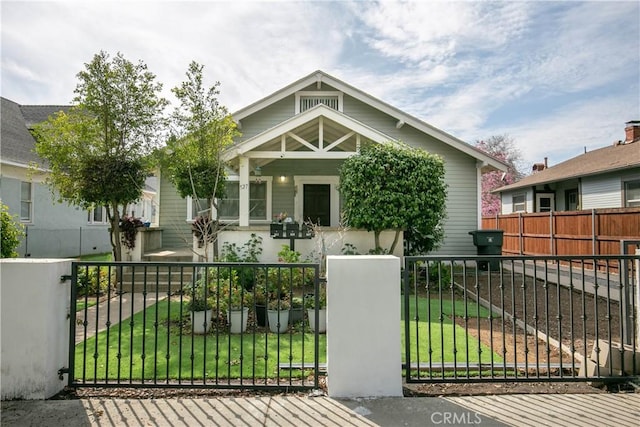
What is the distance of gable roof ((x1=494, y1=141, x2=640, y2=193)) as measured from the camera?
485 inches

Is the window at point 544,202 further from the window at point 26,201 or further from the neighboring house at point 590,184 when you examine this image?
the window at point 26,201

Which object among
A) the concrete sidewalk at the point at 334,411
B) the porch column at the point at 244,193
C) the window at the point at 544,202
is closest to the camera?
the concrete sidewalk at the point at 334,411

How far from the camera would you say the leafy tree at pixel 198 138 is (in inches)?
316

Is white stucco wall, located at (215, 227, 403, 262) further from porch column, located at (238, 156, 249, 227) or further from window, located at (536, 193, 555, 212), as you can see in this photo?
window, located at (536, 193, 555, 212)

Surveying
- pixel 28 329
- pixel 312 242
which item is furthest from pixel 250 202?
pixel 28 329

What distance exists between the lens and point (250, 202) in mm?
12453

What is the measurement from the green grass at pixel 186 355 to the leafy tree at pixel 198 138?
3410 millimetres

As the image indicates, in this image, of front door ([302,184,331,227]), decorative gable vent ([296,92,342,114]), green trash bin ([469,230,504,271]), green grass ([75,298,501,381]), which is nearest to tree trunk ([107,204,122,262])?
green grass ([75,298,501,381])

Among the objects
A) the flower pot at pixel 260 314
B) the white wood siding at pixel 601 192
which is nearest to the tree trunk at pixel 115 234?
the flower pot at pixel 260 314

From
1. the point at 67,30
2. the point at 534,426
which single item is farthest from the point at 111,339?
the point at 67,30

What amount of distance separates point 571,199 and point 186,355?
1791 centimetres

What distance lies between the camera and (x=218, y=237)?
895 cm

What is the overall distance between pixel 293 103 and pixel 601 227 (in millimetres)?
10227

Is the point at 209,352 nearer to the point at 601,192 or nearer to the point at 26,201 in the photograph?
the point at 26,201
